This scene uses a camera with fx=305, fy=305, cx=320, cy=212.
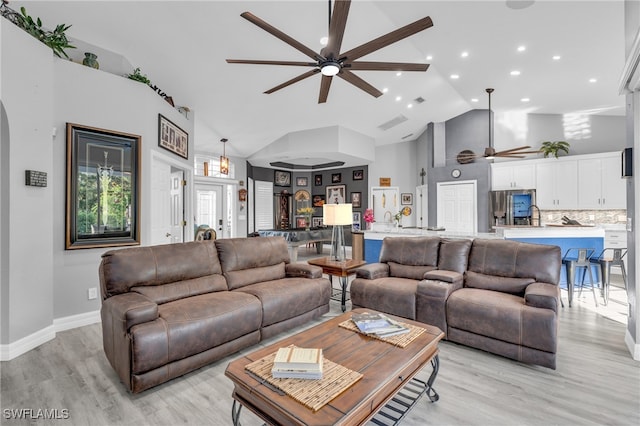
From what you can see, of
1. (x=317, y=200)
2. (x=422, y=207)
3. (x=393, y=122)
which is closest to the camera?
(x=393, y=122)

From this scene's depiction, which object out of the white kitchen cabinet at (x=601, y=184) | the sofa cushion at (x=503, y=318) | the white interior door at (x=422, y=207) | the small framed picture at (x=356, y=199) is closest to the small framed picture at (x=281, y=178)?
the small framed picture at (x=356, y=199)

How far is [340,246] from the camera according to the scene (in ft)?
14.3

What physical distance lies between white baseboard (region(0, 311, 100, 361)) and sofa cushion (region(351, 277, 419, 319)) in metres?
3.07

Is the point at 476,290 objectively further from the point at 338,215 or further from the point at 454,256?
the point at 338,215

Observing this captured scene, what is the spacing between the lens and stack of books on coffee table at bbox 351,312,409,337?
6.62 feet

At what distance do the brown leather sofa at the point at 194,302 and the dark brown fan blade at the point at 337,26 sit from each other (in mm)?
2248

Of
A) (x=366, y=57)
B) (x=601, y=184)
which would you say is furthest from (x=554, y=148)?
(x=366, y=57)

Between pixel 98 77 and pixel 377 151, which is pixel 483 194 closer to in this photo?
pixel 377 151

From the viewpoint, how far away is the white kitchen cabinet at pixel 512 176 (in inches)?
271

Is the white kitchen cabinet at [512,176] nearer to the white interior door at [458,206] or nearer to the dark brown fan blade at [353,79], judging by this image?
the white interior door at [458,206]

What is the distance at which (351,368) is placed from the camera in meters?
1.61

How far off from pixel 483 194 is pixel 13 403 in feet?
26.6

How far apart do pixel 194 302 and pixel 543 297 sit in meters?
2.93

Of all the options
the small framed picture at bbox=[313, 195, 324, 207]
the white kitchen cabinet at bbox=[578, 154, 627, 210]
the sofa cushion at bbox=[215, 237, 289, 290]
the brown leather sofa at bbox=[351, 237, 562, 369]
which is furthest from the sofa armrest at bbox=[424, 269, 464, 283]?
the small framed picture at bbox=[313, 195, 324, 207]
